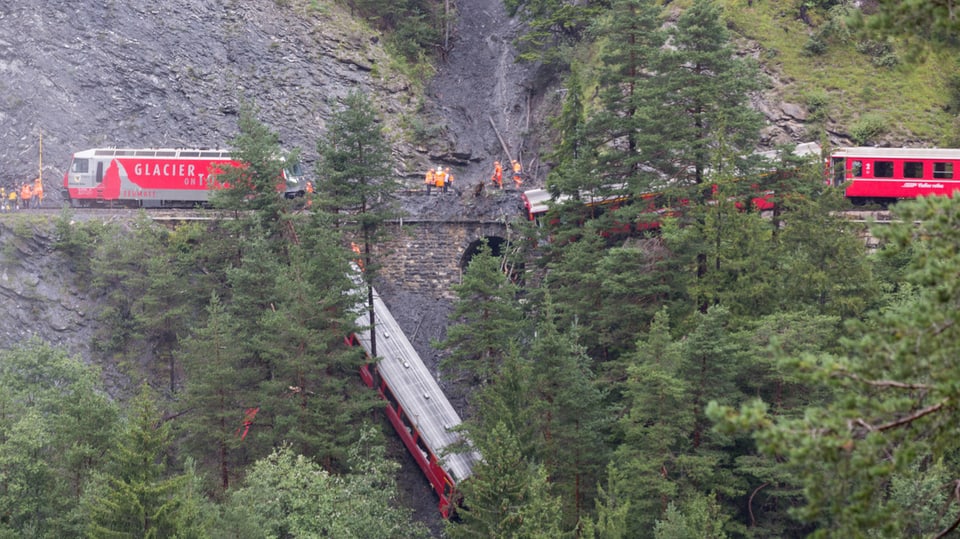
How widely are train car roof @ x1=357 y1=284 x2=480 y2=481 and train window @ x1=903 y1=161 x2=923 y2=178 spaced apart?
16913 millimetres

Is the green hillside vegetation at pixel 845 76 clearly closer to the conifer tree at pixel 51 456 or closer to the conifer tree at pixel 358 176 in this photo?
the conifer tree at pixel 358 176

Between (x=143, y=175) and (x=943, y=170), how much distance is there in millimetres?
28987

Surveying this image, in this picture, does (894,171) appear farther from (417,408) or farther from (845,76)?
(417,408)

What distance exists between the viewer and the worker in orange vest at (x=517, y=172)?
3628 centimetres

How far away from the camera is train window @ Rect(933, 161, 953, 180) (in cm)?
2902

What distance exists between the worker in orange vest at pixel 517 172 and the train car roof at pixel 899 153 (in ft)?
40.0

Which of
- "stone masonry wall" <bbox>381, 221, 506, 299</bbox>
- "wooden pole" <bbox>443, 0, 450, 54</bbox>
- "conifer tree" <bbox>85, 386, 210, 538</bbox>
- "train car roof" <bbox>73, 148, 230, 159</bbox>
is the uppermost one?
"wooden pole" <bbox>443, 0, 450, 54</bbox>

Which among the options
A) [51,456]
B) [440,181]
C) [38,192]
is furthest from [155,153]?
[51,456]

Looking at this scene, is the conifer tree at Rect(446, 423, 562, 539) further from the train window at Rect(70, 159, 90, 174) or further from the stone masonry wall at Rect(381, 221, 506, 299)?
the train window at Rect(70, 159, 90, 174)

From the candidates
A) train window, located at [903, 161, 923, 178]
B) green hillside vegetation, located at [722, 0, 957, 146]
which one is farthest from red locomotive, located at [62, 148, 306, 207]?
train window, located at [903, 161, 923, 178]

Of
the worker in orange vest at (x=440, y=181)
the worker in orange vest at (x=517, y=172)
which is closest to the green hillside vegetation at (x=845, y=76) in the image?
the worker in orange vest at (x=517, y=172)

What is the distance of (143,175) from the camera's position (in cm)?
3481

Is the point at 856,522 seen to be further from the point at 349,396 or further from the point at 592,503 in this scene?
the point at 349,396

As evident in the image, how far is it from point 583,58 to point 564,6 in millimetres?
3053
